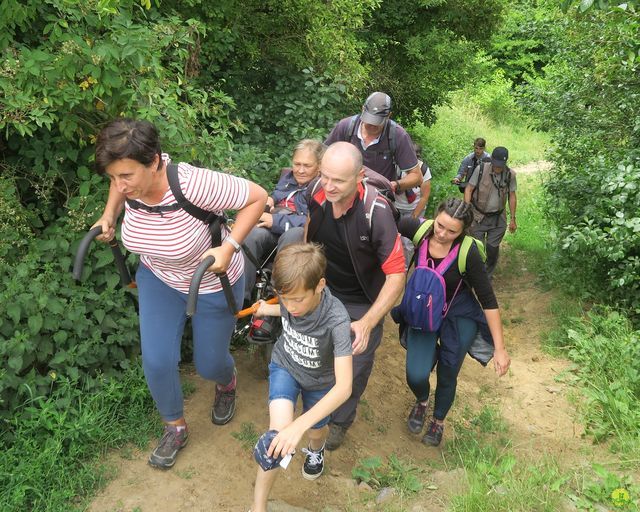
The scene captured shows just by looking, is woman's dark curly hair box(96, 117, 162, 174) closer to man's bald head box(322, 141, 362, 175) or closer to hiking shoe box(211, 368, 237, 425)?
man's bald head box(322, 141, 362, 175)

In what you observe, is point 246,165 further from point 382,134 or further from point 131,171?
point 131,171

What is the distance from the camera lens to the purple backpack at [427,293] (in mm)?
3912

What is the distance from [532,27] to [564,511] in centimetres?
773

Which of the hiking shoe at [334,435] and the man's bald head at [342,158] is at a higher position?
the man's bald head at [342,158]

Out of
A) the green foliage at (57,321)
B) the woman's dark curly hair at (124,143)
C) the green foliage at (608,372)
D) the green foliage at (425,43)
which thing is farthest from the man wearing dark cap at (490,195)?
the woman's dark curly hair at (124,143)

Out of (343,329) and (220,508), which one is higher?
(343,329)

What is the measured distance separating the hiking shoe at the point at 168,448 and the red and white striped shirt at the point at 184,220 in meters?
1.15

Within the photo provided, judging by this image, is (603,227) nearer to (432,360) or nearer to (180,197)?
(432,360)

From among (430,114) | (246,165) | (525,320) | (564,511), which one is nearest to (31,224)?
(246,165)

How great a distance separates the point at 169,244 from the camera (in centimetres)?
309

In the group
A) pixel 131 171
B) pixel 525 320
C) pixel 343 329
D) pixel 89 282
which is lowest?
pixel 525 320

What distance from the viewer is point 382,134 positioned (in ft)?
16.7

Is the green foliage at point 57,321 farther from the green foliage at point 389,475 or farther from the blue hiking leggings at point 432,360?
the blue hiking leggings at point 432,360

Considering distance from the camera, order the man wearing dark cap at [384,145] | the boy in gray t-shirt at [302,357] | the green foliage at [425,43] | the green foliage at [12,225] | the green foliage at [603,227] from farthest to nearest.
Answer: the green foliage at [425,43] → the green foliage at [603,227] → the man wearing dark cap at [384,145] → the green foliage at [12,225] → the boy in gray t-shirt at [302,357]
